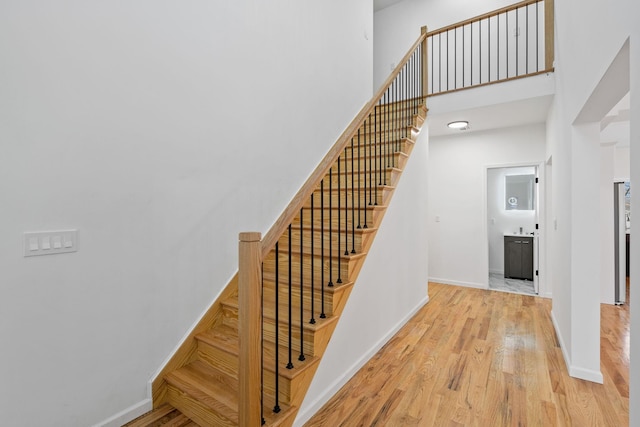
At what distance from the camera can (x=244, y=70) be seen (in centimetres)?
267

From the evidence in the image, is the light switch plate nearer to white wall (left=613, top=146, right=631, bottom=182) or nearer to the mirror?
white wall (left=613, top=146, right=631, bottom=182)

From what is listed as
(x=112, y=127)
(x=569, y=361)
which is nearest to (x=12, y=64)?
(x=112, y=127)

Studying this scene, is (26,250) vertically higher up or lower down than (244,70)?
lower down

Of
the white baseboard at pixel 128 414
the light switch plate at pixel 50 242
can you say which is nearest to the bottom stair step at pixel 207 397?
the white baseboard at pixel 128 414

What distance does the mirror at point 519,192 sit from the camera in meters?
6.03

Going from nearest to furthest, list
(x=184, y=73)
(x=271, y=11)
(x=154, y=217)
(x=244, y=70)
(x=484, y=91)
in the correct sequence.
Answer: (x=154, y=217) < (x=184, y=73) < (x=244, y=70) < (x=271, y=11) < (x=484, y=91)

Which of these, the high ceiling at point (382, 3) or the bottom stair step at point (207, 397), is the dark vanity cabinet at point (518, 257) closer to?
the high ceiling at point (382, 3)

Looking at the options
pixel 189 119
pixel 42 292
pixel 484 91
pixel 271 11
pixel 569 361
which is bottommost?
pixel 569 361

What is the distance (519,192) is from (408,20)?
389cm

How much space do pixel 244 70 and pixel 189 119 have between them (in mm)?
742

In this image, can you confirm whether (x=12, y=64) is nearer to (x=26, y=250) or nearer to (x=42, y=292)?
(x=26, y=250)

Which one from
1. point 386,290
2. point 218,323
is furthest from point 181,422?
point 386,290

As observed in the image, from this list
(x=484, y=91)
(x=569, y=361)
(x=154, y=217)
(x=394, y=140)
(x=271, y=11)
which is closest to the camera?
(x=154, y=217)

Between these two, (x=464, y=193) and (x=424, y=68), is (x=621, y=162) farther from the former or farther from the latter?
(x=424, y=68)
